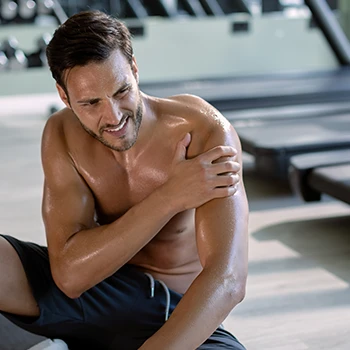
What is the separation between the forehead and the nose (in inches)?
1.7

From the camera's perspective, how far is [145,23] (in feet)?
23.5

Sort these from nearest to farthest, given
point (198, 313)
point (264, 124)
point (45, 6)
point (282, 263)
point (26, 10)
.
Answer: point (198, 313) → point (282, 263) → point (264, 124) → point (45, 6) → point (26, 10)

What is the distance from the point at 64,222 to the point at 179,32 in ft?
18.9

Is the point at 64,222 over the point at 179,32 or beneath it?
over

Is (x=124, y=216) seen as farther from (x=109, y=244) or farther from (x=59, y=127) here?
(x=59, y=127)

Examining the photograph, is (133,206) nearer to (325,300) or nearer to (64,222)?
(64,222)

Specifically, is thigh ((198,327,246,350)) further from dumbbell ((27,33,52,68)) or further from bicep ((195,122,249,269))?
dumbbell ((27,33,52,68))

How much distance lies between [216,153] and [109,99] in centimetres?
26

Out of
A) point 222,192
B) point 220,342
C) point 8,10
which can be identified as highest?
point 222,192

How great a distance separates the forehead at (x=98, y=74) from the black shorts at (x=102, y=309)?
1.47 ft

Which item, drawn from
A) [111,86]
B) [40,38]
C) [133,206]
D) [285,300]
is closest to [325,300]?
[285,300]

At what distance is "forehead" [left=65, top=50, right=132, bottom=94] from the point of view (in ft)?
5.25

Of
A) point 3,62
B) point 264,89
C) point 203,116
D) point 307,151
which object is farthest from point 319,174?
point 3,62

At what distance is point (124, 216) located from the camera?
1.69 m
